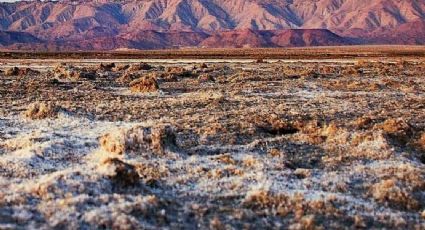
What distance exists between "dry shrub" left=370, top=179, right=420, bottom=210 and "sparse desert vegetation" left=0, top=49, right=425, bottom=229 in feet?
0.08

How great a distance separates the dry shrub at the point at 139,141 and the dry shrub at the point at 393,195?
Answer: 4.57m

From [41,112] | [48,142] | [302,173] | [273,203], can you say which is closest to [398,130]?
[302,173]

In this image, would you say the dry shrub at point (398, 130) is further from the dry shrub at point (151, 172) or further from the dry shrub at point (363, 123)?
the dry shrub at point (151, 172)

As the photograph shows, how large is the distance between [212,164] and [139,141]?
189cm

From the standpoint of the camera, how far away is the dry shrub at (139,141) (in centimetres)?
1240

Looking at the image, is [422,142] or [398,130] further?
[398,130]

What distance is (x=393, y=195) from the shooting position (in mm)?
9992

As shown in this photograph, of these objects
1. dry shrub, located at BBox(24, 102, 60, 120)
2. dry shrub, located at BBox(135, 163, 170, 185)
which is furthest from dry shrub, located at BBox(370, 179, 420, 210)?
dry shrub, located at BBox(24, 102, 60, 120)

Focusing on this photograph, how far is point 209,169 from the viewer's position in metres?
11.4

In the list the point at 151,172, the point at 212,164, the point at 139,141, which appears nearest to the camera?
the point at 151,172

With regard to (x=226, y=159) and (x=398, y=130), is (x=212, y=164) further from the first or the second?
(x=398, y=130)

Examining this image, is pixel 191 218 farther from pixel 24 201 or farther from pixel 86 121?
pixel 86 121

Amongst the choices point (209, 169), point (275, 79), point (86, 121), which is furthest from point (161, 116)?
point (275, 79)

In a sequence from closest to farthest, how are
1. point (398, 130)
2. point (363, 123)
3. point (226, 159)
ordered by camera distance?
1. point (226, 159)
2. point (398, 130)
3. point (363, 123)
